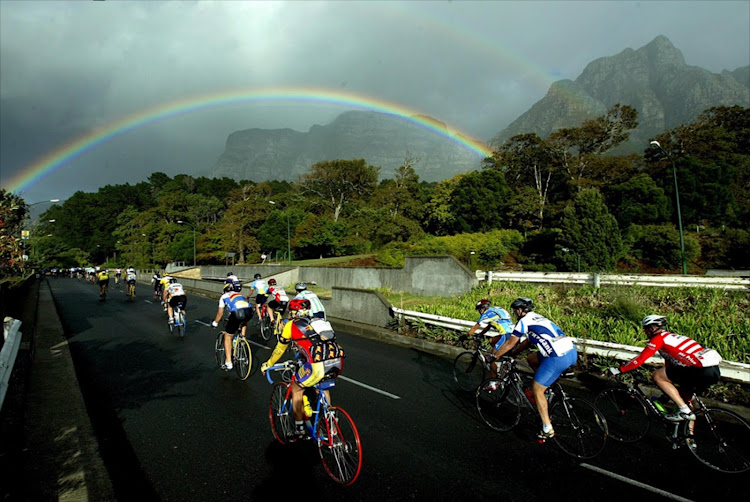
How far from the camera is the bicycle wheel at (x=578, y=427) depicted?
5.34 metres

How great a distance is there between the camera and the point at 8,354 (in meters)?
6.62

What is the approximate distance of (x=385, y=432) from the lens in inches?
237

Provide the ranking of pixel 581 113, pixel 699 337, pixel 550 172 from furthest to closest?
1. pixel 581 113
2. pixel 550 172
3. pixel 699 337

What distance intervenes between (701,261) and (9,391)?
46.7 metres

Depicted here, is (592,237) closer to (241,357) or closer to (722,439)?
(722,439)

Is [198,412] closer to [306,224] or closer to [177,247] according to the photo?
[306,224]

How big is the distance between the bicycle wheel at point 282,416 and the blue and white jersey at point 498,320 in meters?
3.72

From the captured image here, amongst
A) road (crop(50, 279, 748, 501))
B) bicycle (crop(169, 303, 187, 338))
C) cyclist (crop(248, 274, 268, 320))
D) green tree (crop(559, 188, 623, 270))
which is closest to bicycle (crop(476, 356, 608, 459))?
road (crop(50, 279, 748, 501))

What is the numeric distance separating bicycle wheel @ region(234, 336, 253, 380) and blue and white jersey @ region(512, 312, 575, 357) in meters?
5.61

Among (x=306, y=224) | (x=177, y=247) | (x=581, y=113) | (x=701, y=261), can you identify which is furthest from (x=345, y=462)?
(x=581, y=113)

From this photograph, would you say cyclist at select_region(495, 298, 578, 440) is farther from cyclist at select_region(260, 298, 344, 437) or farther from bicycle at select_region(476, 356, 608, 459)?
cyclist at select_region(260, 298, 344, 437)

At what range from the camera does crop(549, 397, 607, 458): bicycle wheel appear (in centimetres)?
534

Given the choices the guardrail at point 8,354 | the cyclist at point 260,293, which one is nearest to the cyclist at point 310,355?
the guardrail at point 8,354

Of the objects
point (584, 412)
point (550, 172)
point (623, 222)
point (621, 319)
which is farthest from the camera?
point (550, 172)
